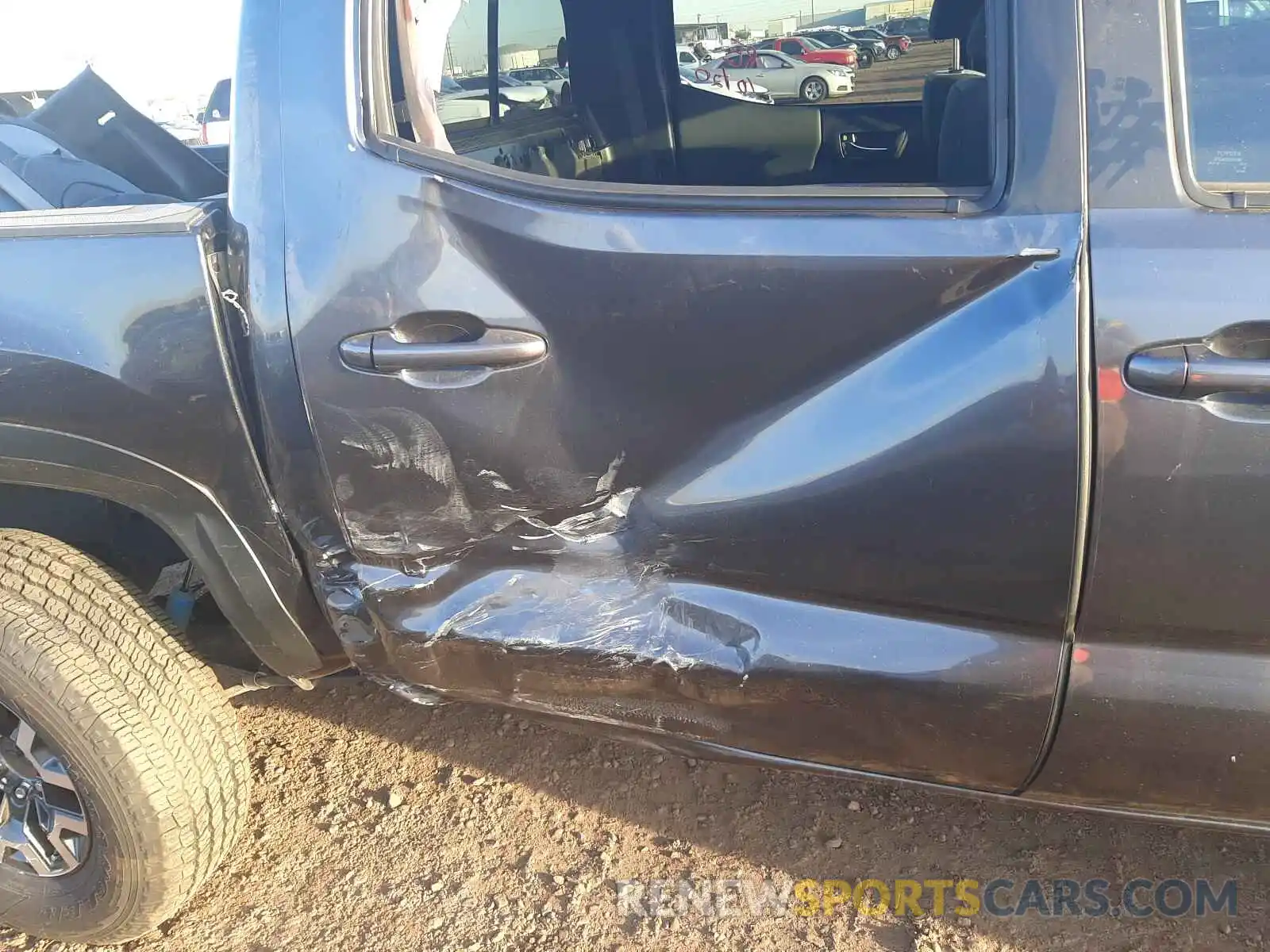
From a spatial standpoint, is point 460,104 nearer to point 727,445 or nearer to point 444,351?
point 444,351

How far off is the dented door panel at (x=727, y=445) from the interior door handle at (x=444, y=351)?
0.02 metres

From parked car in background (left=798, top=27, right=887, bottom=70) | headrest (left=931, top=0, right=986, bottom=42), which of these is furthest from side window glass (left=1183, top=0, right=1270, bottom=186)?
parked car in background (left=798, top=27, right=887, bottom=70)

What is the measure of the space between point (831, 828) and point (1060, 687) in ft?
2.78

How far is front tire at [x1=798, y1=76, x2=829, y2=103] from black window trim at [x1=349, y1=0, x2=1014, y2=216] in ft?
7.01

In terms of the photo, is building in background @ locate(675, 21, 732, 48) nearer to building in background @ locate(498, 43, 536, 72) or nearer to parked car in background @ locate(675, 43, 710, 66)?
parked car in background @ locate(675, 43, 710, 66)

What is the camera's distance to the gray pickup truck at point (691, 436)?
1.30 m

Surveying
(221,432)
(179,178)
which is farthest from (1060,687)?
(179,178)

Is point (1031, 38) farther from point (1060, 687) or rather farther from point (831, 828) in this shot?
point (831, 828)

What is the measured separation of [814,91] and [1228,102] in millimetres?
2266

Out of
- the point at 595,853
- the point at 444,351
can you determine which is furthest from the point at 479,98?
the point at 595,853

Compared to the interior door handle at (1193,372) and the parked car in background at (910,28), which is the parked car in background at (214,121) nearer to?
the parked car in background at (910,28)

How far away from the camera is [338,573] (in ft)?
5.53

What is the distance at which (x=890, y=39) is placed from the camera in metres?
3.28

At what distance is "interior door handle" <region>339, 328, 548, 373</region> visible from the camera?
147cm
